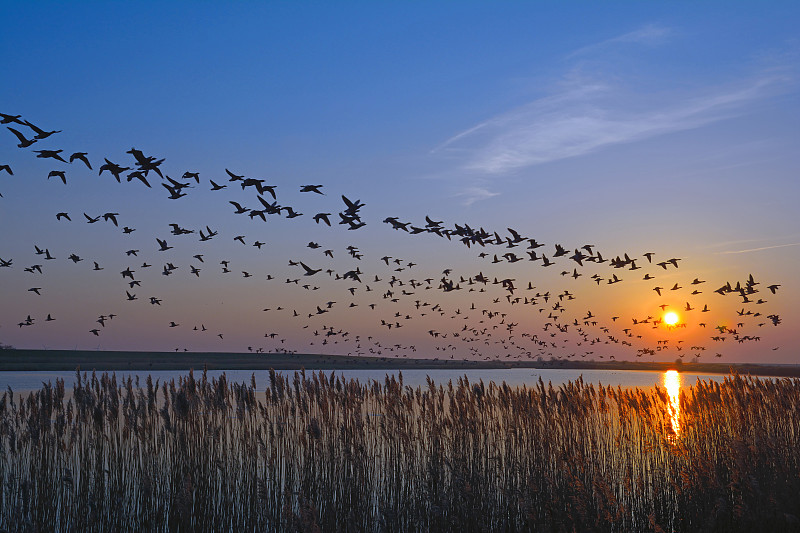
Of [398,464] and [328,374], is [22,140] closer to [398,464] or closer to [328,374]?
[398,464]

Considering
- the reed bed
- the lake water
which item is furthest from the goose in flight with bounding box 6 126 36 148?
the lake water

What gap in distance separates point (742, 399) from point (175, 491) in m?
12.1

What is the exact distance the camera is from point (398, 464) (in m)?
12.7

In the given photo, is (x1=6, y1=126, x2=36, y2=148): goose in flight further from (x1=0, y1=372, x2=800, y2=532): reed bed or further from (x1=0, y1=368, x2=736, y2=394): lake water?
(x1=0, y1=368, x2=736, y2=394): lake water

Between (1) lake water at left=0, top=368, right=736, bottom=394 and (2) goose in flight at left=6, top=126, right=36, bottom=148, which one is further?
(1) lake water at left=0, top=368, right=736, bottom=394

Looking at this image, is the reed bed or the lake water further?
the lake water

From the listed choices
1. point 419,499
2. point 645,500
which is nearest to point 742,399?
point 645,500

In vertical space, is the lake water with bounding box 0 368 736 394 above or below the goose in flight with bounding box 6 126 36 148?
below

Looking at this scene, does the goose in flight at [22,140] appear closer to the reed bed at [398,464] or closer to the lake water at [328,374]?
the reed bed at [398,464]

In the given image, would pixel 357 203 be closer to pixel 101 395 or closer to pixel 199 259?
pixel 101 395

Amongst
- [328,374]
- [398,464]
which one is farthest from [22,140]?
[328,374]

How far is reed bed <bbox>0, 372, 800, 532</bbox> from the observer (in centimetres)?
1051

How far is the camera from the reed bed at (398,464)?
34.5ft

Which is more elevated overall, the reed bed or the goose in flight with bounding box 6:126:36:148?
the goose in flight with bounding box 6:126:36:148
